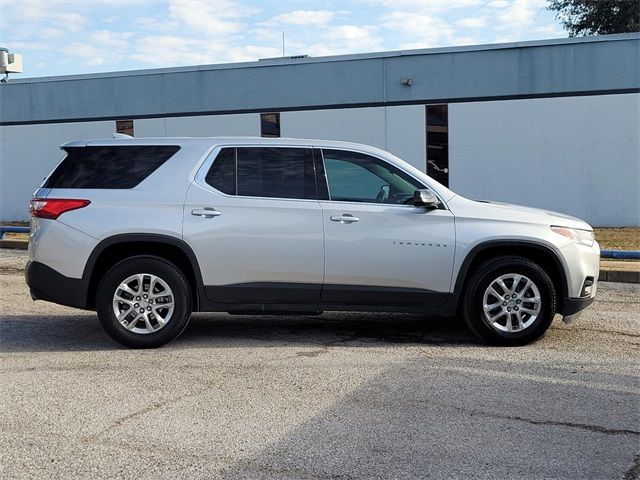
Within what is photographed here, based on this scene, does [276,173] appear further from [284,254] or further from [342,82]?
[342,82]

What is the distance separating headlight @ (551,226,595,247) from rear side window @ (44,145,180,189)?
3561 mm

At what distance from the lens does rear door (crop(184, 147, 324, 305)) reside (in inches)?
251

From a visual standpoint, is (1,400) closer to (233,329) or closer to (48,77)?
(233,329)

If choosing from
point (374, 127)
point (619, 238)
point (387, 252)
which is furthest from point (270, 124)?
point (387, 252)

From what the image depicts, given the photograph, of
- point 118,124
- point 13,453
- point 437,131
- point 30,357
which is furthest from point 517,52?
point 13,453

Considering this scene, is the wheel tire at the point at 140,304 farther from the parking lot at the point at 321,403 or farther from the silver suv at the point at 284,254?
the parking lot at the point at 321,403

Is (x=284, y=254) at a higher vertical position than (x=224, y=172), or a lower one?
lower

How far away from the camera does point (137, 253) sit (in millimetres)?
6508

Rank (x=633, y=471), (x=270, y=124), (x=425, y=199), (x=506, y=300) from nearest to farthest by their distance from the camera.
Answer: (x=633, y=471)
(x=425, y=199)
(x=506, y=300)
(x=270, y=124)

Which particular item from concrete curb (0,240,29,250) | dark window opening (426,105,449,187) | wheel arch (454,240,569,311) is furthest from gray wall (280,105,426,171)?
wheel arch (454,240,569,311)

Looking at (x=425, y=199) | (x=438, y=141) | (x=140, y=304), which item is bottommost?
(x=140, y=304)

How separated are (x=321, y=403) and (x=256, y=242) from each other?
1.96 metres

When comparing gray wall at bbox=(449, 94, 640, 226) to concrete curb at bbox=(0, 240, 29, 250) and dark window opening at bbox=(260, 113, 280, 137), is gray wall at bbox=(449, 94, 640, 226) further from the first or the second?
concrete curb at bbox=(0, 240, 29, 250)

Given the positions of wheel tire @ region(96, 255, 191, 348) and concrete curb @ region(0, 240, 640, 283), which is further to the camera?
concrete curb @ region(0, 240, 640, 283)
